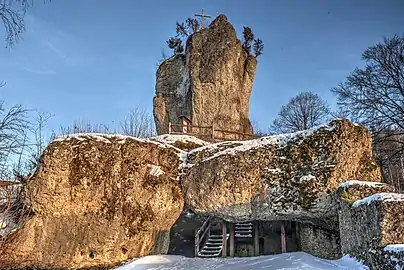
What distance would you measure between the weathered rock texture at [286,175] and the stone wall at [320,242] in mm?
377

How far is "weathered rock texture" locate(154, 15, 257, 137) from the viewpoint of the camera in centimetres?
2510

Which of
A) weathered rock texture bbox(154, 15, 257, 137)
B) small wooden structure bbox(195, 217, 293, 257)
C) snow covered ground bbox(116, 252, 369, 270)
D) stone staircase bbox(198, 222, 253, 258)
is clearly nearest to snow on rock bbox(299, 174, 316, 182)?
snow covered ground bbox(116, 252, 369, 270)

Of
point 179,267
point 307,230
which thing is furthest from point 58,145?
point 307,230

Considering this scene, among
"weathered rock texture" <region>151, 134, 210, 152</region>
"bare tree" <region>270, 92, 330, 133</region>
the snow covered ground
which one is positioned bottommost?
the snow covered ground

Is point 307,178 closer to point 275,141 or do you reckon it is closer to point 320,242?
point 275,141

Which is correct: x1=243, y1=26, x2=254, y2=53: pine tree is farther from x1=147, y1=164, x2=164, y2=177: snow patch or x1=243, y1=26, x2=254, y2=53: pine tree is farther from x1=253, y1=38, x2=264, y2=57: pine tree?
x1=147, y1=164, x2=164, y2=177: snow patch

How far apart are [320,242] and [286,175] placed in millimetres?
2497

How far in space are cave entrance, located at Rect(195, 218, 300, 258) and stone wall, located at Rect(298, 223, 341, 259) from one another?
1.77 meters

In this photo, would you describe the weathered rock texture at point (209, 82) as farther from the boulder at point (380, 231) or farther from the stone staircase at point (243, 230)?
the boulder at point (380, 231)

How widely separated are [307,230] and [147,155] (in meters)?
5.90

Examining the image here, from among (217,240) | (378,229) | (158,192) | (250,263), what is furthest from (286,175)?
(217,240)

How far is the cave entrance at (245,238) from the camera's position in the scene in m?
14.2

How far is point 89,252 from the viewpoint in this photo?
35.8 feet

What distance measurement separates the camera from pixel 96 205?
11422 millimetres
